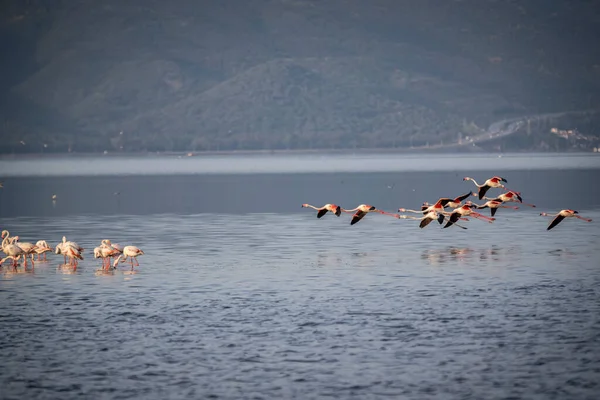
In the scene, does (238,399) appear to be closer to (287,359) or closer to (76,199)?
(287,359)


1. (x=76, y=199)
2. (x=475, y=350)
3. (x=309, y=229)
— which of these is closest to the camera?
(x=475, y=350)

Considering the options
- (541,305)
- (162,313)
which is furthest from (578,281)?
(162,313)

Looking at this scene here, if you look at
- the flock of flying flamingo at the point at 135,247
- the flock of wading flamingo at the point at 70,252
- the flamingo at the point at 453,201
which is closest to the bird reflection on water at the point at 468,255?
the flock of flying flamingo at the point at 135,247

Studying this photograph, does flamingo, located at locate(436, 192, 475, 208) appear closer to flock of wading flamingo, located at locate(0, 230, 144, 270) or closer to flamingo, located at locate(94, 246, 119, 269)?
flock of wading flamingo, located at locate(0, 230, 144, 270)

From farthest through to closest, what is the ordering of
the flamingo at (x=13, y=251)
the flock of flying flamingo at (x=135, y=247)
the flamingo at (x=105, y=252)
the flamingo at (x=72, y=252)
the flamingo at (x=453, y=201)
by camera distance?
the flamingo at (x=72, y=252), the flamingo at (x=13, y=251), the flamingo at (x=105, y=252), the flock of flying flamingo at (x=135, y=247), the flamingo at (x=453, y=201)

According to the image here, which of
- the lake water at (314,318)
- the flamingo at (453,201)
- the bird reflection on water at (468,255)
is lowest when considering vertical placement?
the lake water at (314,318)

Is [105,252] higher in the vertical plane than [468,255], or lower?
higher

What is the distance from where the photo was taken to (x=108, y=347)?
2888 cm

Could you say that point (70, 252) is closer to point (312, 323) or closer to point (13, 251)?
point (13, 251)

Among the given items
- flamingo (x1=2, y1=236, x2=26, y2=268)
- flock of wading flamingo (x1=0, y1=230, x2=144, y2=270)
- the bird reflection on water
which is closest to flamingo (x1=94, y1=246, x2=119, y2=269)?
flock of wading flamingo (x1=0, y1=230, x2=144, y2=270)

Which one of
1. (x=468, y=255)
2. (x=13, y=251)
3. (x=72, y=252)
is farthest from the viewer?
(x=468, y=255)

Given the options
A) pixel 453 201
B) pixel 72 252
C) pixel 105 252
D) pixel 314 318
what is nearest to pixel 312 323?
pixel 314 318

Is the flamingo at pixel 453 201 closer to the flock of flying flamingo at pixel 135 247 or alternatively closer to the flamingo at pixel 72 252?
the flock of flying flamingo at pixel 135 247

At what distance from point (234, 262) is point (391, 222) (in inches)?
935
